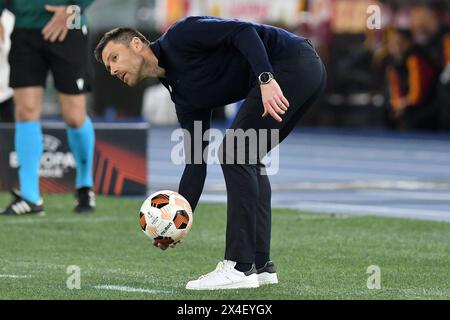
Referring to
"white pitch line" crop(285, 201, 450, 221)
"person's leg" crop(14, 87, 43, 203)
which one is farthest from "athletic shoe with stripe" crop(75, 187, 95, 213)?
"white pitch line" crop(285, 201, 450, 221)

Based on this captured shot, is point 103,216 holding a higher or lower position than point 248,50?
lower

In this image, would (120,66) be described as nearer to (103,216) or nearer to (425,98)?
(103,216)

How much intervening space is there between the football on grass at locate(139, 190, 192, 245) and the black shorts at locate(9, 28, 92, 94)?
3744mm

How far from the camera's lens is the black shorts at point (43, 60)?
1053 centimetres

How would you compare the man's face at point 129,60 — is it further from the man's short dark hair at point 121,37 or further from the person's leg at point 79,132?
the person's leg at point 79,132

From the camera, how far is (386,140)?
23.1 m

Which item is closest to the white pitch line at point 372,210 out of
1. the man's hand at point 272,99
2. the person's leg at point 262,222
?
the person's leg at point 262,222

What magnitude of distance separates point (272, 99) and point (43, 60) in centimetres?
441

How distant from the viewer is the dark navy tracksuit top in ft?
22.3

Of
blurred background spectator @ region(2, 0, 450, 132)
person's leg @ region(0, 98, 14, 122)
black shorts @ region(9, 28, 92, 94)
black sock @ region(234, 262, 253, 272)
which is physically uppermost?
black shorts @ region(9, 28, 92, 94)

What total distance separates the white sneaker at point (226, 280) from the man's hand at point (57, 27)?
417 centimetres

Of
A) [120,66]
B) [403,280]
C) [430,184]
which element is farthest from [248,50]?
[430,184]

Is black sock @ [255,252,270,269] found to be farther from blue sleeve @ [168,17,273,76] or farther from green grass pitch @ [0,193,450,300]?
blue sleeve @ [168,17,273,76]
